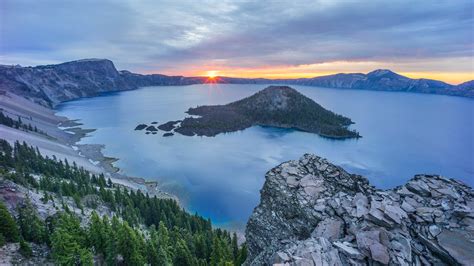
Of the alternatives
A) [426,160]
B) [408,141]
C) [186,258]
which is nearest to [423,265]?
[186,258]

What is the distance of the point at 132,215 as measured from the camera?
6369 centimetres

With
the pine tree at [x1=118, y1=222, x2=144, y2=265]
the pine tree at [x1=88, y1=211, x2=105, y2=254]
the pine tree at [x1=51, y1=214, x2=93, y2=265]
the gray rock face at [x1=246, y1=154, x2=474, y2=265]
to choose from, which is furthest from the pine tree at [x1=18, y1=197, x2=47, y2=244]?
the gray rock face at [x1=246, y1=154, x2=474, y2=265]

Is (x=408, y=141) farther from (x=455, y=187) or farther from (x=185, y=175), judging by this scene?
(x=455, y=187)

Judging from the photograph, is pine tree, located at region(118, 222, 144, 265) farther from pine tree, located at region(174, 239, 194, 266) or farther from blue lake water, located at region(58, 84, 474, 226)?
blue lake water, located at region(58, 84, 474, 226)

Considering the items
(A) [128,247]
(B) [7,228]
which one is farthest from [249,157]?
(B) [7,228]

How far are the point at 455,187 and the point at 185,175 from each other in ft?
305

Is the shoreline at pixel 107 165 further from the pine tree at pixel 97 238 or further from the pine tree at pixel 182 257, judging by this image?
the pine tree at pixel 97 238

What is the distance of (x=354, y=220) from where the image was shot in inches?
857

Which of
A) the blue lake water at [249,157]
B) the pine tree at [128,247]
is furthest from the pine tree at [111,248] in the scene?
the blue lake water at [249,157]

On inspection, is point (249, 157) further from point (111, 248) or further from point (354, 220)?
point (354, 220)

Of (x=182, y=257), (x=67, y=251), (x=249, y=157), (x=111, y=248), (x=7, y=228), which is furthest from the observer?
(x=249, y=157)

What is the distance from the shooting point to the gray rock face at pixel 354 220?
17562mm

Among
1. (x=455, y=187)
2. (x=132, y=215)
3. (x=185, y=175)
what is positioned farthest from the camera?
(x=185, y=175)

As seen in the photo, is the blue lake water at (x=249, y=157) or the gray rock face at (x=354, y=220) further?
the blue lake water at (x=249, y=157)
